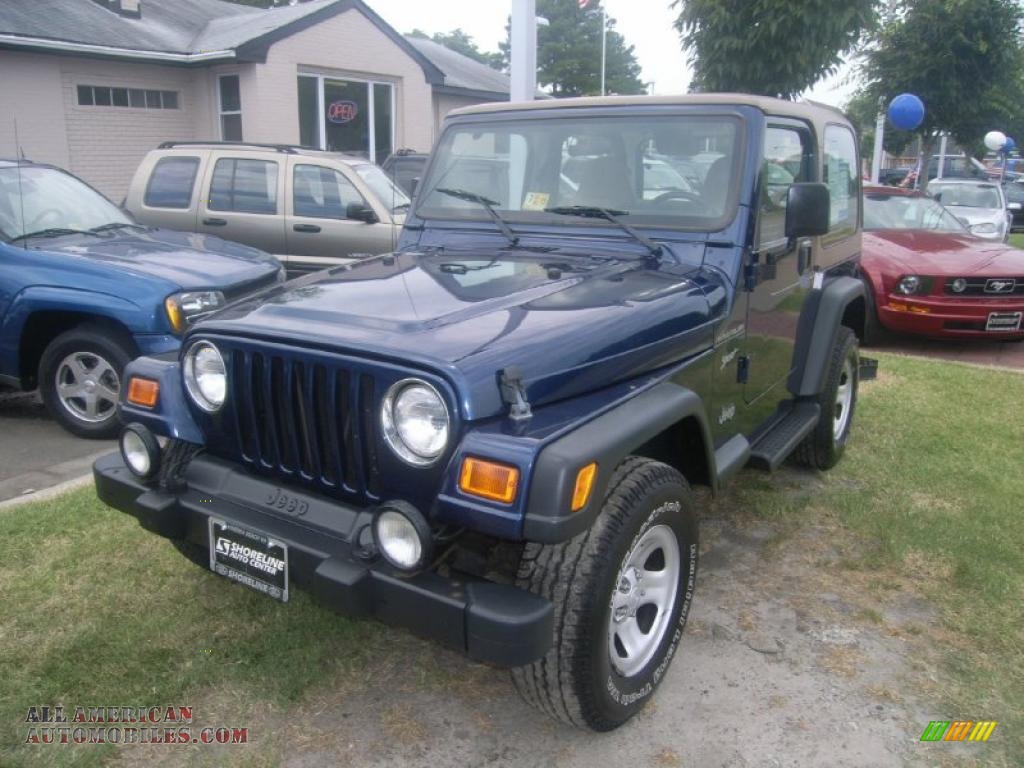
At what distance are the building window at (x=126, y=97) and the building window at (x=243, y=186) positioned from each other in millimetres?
6686

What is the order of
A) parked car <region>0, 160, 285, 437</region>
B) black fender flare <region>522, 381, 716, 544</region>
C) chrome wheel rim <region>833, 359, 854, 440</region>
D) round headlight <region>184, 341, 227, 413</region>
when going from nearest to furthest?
black fender flare <region>522, 381, 716, 544</region>
round headlight <region>184, 341, 227, 413</region>
chrome wheel rim <region>833, 359, 854, 440</region>
parked car <region>0, 160, 285, 437</region>

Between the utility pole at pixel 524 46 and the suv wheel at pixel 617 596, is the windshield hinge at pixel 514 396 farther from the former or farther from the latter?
the utility pole at pixel 524 46

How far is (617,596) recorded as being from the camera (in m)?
2.66

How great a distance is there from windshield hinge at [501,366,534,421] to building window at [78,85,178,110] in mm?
13461

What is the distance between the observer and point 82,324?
5352 mm

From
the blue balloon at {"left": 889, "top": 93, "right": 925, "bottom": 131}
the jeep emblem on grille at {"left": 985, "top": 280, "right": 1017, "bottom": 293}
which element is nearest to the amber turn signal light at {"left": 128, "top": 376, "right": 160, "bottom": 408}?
the jeep emblem on grille at {"left": 985, "top": 280, "right": 1017, "bottom": 293}

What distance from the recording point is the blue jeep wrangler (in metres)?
2.31

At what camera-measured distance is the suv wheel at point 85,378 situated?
5.25 m

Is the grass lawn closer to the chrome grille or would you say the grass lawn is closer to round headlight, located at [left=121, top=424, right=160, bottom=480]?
round headlight, located at [left=121, top=424, right=160, bottom=480]

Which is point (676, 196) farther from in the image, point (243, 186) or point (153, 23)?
point (153, 23)

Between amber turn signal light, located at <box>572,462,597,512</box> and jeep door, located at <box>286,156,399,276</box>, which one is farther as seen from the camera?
jeep door, located at <box>286,156,399,276</box>

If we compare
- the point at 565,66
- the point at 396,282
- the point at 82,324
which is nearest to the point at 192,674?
Result: the point at 396,282

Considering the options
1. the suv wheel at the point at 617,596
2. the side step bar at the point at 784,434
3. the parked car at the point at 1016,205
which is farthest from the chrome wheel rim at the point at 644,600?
the parked car at the point at 1016,205

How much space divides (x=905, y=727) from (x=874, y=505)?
1.86 metres
